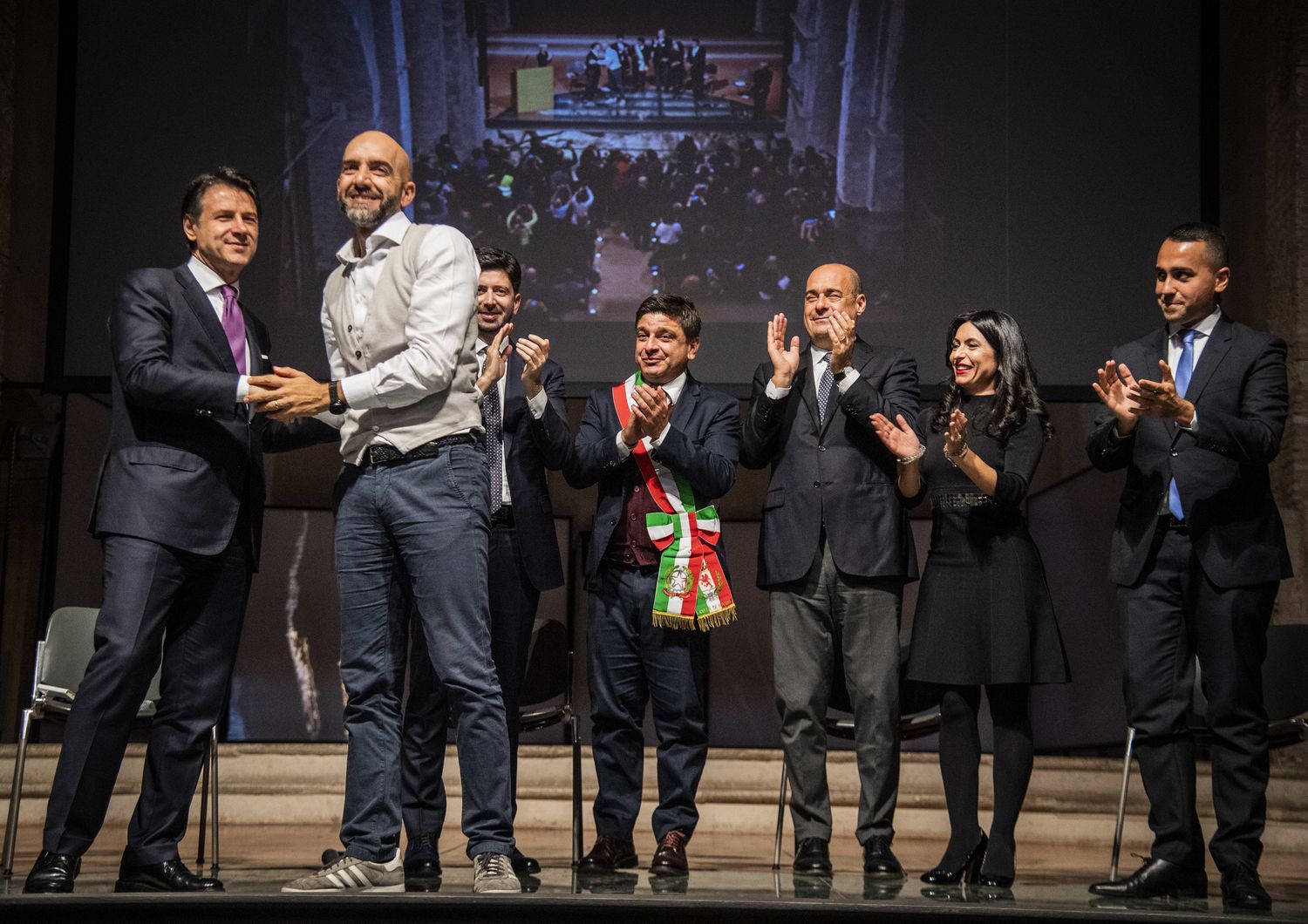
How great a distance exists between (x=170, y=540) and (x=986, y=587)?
2093 millimetres

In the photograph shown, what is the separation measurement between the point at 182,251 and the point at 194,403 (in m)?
2.72

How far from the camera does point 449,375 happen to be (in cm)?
298

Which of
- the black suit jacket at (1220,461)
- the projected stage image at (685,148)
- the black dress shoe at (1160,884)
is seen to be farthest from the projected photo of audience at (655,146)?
the black dress shoe at (1160,884)

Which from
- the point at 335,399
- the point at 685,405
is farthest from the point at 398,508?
the point at 685,405

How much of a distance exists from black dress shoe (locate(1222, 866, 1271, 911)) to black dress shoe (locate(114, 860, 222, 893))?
235 centimetres

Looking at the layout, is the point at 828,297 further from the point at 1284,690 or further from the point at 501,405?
the point at 1284,690

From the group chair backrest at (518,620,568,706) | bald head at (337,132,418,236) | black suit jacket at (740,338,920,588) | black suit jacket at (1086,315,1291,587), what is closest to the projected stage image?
chair backrest at (518,620,568,706)

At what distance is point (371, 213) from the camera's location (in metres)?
3.07

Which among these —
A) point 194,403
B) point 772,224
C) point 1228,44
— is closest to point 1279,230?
point 1228,44

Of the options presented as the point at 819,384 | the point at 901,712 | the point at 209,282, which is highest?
the point at 209,282

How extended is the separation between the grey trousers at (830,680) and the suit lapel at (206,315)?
1.63 metres

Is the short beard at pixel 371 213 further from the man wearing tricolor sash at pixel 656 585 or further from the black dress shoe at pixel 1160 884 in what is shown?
the black dress shoe at pixel 1160 884

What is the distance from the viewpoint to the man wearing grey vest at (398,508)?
2.93 metres

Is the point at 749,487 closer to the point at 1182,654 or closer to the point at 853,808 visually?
the point at 853,808
